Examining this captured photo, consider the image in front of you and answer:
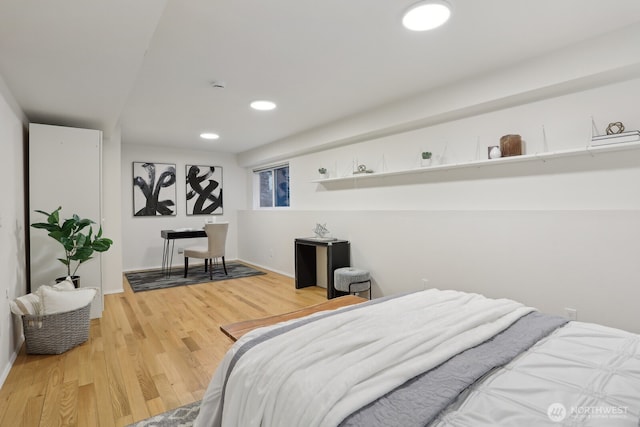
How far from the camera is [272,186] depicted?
21.0ft

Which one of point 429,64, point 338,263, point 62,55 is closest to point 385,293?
point 338,263

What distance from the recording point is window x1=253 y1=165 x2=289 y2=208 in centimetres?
600

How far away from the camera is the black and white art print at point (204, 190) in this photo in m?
6.35

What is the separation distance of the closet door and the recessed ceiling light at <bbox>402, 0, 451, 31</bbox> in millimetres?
3252

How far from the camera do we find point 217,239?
5281 mm

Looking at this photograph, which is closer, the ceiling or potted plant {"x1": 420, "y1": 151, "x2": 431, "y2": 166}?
the ceiling

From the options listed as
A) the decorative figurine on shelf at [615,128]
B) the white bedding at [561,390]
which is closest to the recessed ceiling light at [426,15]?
the decorative figurine on shelf at [615,128]

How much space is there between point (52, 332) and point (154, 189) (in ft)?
12.6

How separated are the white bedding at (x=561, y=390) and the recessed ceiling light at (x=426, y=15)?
5.85 feet

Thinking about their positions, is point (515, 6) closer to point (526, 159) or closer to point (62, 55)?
point (526, 159)

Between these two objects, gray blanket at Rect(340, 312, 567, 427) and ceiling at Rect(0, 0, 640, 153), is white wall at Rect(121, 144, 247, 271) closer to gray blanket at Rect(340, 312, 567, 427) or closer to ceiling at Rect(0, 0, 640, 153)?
ceiling at Rect(0, 0, 640, 153)

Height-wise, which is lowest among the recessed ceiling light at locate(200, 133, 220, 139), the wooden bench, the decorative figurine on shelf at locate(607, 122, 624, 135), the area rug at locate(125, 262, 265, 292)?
the area rug at locate(125, 262, 265, 292)

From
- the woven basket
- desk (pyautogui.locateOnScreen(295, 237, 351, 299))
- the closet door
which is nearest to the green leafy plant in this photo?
the closet door

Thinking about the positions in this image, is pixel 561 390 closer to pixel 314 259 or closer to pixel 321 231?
pixel 321 231
